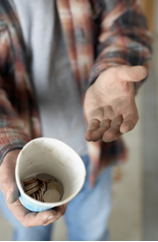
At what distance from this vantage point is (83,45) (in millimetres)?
518

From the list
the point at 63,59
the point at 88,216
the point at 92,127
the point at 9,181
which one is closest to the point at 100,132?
the point at 92,127

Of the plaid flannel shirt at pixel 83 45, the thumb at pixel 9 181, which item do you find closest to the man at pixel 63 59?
the plaid flannel shirt at pixel 83 45

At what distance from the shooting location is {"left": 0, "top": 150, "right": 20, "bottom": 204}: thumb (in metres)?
0.24

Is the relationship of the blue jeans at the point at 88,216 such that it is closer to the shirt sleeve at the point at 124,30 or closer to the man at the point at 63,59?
the man at the point at 63,59

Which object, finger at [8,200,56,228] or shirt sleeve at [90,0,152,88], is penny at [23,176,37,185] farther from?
shirt sleeve at [90,0,152,88]

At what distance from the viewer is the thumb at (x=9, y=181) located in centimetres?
24

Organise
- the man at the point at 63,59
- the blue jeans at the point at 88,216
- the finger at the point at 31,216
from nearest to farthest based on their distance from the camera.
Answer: the finger at the point at 31,216 → the man at the point at 63,59 → the blue jeans at the point at 88,216

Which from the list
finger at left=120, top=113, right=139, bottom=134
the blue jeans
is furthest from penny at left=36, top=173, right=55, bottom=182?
the blue jeans

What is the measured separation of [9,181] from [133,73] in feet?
0.67

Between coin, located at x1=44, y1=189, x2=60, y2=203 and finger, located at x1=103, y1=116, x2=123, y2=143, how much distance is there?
9 centimetres

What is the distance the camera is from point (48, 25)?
1.52ft

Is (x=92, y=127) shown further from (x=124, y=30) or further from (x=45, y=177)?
(x=124, y=30)

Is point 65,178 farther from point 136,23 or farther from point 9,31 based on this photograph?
point 136,23

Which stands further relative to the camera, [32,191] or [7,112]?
[7,112]
